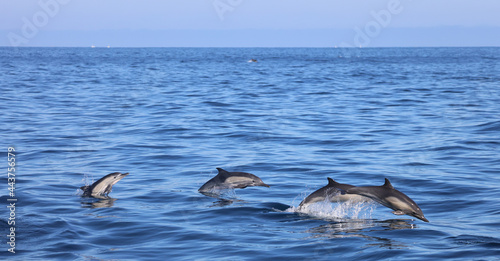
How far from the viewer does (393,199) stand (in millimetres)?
10250

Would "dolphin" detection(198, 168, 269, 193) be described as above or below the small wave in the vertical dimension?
below

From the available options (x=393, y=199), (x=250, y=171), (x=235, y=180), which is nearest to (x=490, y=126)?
(x=250, y=171)

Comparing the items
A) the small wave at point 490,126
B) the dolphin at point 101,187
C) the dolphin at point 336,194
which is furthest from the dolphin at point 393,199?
the small wave at point 490,126

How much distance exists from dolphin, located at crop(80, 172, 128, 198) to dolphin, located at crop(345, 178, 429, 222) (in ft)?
16.6

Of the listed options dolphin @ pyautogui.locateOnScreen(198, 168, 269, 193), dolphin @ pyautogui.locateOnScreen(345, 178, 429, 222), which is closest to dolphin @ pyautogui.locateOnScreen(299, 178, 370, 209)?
dolphin @ pyautogui.locateOnScreen(345, 178, 429, 222)

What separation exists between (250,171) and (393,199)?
17.4ft

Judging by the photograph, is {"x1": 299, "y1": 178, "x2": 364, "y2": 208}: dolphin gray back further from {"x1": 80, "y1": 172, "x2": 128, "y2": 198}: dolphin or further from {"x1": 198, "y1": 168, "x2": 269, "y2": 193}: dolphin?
{"x1": 80, "y1": 172, "x2": 128, "y2": 198}: dolphin

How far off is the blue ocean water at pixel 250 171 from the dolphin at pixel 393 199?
23 cm

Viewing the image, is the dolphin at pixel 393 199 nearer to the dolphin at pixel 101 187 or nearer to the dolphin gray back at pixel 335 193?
the dolphin gray back at pixel 335 193

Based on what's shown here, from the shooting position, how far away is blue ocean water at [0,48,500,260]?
9.14 metres

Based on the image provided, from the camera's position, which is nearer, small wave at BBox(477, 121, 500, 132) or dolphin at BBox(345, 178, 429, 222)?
dolphin at BBox(345, 178, 429, 222)

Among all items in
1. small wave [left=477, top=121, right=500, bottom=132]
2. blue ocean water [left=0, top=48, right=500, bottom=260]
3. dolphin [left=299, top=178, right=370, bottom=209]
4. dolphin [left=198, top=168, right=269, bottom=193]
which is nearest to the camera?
blue ocean water [left=0, top=48, right=500, bottom=260]

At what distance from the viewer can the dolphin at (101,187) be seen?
12.5 m

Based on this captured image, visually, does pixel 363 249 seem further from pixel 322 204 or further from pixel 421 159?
pixel 421 159
